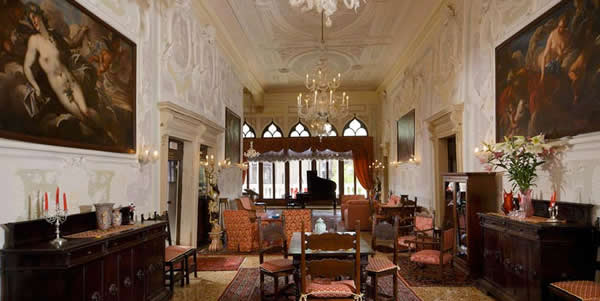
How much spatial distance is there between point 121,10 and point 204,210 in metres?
5.17

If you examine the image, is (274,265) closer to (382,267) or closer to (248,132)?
(382,267)

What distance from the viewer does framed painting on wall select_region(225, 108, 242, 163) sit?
10.4 m

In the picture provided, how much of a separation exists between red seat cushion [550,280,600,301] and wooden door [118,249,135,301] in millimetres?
4285

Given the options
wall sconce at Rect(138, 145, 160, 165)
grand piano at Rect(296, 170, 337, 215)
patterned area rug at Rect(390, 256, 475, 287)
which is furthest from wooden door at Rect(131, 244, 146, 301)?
grand piano at Rect(296, 170, 337, 215)

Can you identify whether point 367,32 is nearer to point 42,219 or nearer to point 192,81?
point 192,81

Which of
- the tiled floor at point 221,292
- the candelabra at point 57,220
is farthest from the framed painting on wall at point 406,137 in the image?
the candelabra at point 57,220

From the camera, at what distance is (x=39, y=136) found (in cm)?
356

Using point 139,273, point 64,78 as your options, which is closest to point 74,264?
point 139,273

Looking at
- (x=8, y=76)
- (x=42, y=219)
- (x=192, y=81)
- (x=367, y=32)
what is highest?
(x=367, y=32)

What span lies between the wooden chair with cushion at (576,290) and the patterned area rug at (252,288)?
1770mm

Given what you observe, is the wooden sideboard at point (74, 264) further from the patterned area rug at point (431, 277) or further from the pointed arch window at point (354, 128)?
the pointed arch window at point (354, 128)

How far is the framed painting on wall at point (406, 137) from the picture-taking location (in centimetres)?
1086

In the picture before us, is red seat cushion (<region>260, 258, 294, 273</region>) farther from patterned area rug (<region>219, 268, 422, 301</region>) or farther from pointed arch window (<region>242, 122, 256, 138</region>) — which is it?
pointed arch window (<region>242, 122, 256, 138</region>)

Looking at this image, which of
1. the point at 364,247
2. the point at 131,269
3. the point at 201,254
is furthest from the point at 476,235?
the point at 201,254
